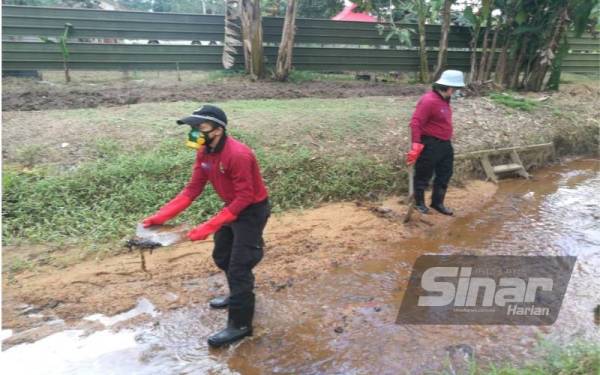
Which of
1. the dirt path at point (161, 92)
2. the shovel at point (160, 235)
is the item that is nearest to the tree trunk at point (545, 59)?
the dirt path at point (161, 92)

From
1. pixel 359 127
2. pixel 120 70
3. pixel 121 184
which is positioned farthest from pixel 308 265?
pixel 120 70

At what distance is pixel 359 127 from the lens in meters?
7.90

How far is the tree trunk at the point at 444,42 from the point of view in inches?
453

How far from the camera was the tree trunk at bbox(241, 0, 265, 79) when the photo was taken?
421 inches

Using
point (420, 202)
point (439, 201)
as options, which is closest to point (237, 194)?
point (420, 202)

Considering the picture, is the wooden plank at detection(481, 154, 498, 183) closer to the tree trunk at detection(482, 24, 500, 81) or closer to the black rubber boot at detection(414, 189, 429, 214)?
the black rubber boot at detection(414, 189, 429, 214)

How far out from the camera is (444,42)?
39.0 ft

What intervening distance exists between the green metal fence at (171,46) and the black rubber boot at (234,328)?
889 cm

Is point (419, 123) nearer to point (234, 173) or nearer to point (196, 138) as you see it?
point (234, 173)

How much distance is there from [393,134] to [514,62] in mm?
6040

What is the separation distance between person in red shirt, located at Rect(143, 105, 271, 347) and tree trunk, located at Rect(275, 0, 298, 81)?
8.00m

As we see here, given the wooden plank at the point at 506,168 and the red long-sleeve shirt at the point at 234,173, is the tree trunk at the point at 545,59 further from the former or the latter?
the red long-sleeve shirt at the point at 234,173

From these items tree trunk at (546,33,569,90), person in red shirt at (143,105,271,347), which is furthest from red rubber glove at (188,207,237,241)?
tree trunk at (546,33,569,90)

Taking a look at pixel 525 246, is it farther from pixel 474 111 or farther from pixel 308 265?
pixel 474 111
